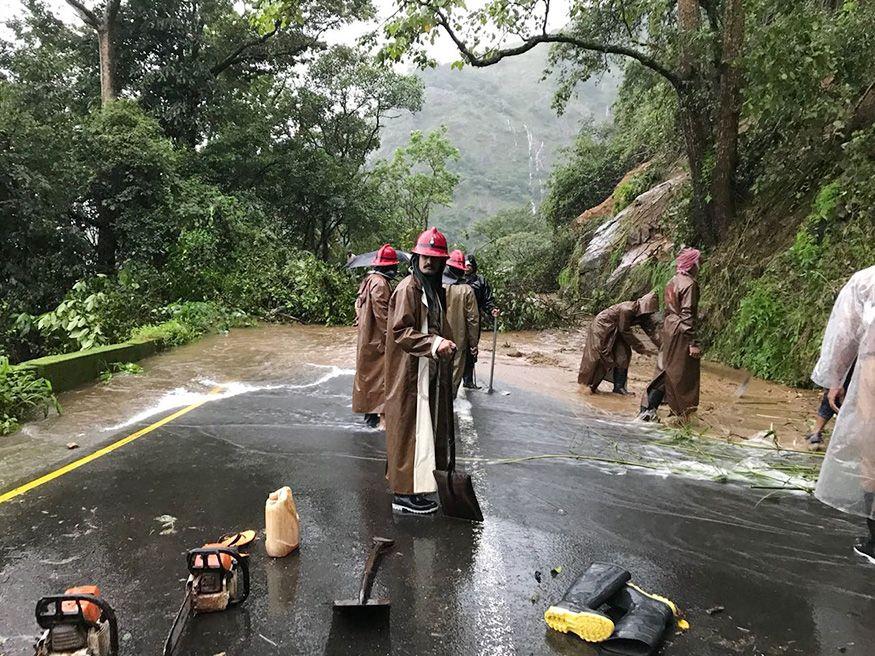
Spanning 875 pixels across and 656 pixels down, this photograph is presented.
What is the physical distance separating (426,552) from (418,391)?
1080mm

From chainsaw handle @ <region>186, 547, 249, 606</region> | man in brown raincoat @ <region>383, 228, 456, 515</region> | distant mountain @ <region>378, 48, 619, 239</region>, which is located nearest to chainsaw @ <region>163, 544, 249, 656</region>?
chainsaw handle @ <region>186, 547, 249, 606</region>

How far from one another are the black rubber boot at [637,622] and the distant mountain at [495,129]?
224ft

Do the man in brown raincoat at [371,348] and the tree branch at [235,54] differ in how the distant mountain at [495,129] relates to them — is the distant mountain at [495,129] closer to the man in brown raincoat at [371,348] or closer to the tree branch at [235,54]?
the tree branch at [235,54]

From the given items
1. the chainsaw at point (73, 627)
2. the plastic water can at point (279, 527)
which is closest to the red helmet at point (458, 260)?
the plastic water can at point (279, 527)

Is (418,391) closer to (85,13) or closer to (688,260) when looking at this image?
(688,260)

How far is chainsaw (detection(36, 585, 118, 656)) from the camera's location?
7.89ft

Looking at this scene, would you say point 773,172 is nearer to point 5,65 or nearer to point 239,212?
→ point 239,212

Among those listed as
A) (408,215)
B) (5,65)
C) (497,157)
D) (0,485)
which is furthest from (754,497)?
(497,157)

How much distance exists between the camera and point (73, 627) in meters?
2.43

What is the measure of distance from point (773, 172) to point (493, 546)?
33.3ft

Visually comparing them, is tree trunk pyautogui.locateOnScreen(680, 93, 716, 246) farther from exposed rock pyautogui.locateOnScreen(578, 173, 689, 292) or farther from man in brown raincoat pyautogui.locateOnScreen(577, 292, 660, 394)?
man in brown raincoat pyautogui.locateOnScreen(577, 292, 660, 394)

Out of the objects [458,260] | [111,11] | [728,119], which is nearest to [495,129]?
[111,11]

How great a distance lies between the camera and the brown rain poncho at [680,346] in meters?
6.75

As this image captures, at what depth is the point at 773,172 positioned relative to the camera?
35.8ft
